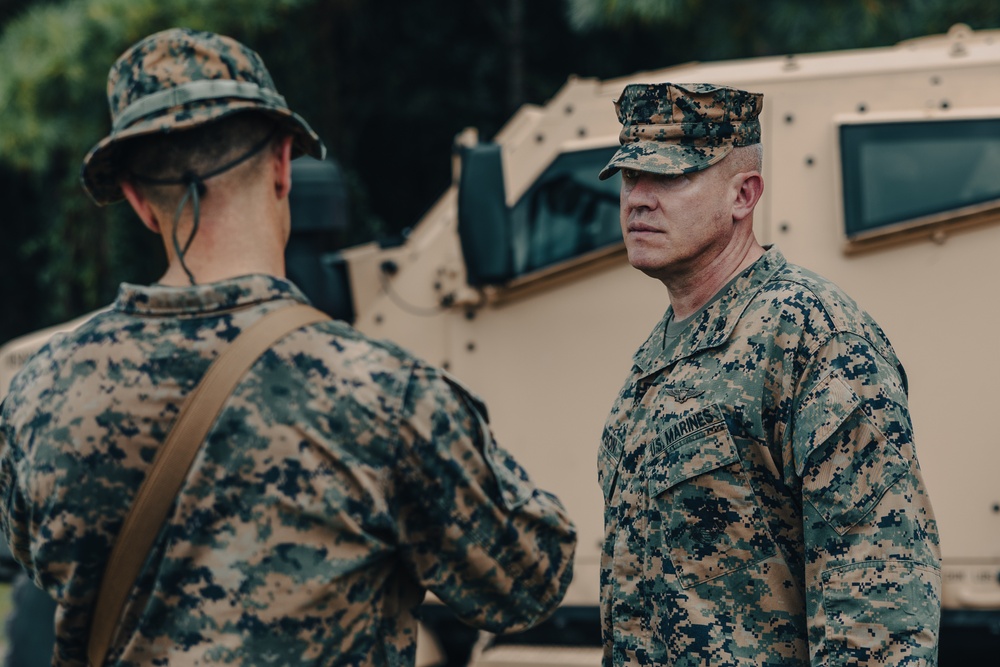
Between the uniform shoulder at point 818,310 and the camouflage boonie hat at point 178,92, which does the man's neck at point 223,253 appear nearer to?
the camouflage boonie hat at point 178,92

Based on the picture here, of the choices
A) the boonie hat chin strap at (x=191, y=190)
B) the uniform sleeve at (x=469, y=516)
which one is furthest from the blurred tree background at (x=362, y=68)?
the uniform sleeve at (x=469, y=516)

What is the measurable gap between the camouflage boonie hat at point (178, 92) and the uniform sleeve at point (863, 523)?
852mm

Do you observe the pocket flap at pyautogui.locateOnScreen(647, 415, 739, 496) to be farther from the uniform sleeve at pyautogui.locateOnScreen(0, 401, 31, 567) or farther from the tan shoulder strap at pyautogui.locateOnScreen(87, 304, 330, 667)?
the uniform sleeve at pyautogui.locateOnScreen(0, 401, 31, 567)

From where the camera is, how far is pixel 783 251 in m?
3.85

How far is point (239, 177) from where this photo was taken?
176 cm

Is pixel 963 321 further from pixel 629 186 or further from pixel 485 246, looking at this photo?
pixel 629 186

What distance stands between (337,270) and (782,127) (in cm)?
151

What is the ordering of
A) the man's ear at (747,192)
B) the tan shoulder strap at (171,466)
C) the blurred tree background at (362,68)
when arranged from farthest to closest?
the blurred tree background at (362,68)
the man's ear at (747,192)
the tan shoulder strap at (171,466)

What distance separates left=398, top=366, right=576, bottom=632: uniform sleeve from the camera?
5.46ft

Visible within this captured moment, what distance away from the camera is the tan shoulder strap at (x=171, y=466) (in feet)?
5.36

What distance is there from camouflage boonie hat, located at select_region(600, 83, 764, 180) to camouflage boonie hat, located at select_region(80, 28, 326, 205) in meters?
0.62

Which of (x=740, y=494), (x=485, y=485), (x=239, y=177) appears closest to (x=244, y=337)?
(x=239, y=177)

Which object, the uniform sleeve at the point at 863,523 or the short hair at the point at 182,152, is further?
the uniform sleeve at the point at 863,523

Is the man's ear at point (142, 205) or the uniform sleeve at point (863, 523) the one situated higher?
the man's ear at point (142, 205)
